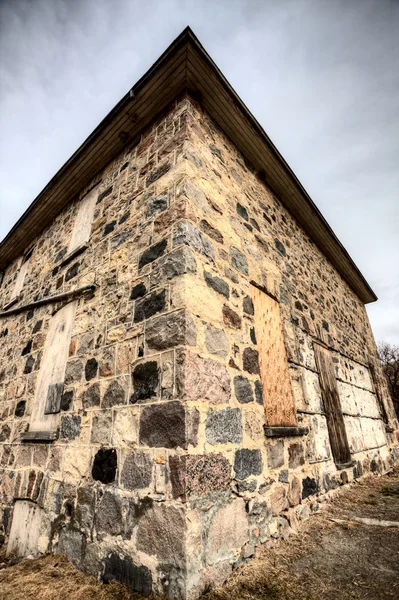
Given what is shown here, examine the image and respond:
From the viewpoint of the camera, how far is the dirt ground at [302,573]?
5.03ft

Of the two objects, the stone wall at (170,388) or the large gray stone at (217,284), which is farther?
the large gray stone at (217,284)

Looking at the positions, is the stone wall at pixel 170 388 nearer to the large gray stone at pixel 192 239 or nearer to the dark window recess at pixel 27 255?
the large gray stone at pixel 192 239

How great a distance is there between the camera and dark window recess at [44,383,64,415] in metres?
2.78

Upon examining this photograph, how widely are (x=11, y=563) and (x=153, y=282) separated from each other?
8.54ft

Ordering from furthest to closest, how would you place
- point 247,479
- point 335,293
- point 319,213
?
1. point 335,293
2. point 319,213
3. point 247,479

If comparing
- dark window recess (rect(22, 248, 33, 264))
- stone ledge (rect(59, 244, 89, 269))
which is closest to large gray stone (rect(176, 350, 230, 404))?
stone ledge (rect(59, 244, 89, 269))

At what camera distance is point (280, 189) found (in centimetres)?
475

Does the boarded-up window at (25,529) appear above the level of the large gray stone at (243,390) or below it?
below

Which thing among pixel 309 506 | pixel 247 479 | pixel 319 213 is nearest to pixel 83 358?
pixel 247 479

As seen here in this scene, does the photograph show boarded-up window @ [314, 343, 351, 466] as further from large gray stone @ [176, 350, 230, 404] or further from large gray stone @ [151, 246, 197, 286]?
large gray stone @ [151, 246, 197, 286]

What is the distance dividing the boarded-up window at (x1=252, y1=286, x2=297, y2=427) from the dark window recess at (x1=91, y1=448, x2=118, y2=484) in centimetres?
124

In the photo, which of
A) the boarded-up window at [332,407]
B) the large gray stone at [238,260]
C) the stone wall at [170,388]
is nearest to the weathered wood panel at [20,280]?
the stone wall at [170,388]

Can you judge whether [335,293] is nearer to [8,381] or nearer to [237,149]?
[237,149]

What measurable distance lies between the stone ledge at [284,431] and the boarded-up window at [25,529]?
203 centimetres
